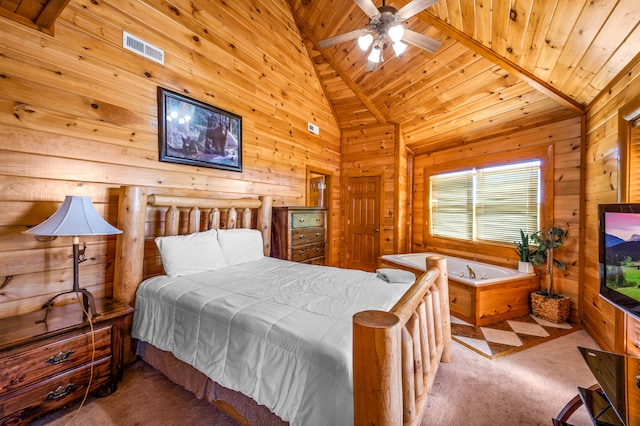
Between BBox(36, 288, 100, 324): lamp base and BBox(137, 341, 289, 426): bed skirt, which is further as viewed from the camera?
BBox(36, 288, 100, 324): lamp base

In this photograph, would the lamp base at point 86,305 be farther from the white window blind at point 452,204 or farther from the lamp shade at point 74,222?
the white window blind at point 452,204

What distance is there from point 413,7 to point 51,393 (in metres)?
3.58

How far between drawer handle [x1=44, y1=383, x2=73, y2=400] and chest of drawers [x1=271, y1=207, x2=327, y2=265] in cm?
206

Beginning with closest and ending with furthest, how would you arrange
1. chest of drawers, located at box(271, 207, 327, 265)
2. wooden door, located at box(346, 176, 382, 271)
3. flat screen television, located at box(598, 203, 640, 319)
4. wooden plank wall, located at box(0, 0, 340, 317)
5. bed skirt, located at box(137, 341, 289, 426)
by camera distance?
bed skirt, located at box(137, 341, 289, 426), flat screen television, located at box(598, 203, 640, 319), wooden plank wall, located at box(0, 0, 340, 317), chest of drawers, located at box(271, 207, 327, 265), wooden door, located at box(346, 176, 382, 271)

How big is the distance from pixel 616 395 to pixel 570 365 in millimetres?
1369

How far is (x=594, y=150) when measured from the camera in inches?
103

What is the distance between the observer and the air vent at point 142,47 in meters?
2.20

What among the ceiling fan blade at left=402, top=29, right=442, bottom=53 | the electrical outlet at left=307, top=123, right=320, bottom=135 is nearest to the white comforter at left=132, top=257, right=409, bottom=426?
the ceiling fan blade at left=402, top=29, right=442, bottom=53

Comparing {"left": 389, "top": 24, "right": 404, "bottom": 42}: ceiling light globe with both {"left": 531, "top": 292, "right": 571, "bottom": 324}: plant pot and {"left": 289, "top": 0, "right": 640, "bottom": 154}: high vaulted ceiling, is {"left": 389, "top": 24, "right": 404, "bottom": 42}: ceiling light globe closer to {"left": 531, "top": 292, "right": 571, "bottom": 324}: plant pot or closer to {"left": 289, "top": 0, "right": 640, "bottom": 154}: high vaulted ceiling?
{"left": 289, "top": 0, "right": 640, "bottom": 154}: high vaulted ceiling

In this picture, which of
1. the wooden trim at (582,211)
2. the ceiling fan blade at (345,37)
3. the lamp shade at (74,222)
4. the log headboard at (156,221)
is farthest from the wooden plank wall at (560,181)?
the lamp shade at (74,222)

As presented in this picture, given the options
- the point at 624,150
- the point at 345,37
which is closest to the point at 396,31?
the point at 345,37

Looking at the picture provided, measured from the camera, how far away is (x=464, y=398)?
1693 millimetres

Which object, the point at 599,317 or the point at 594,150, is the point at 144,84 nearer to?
the point at 594,150

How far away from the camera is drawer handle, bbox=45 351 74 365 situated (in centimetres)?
146
